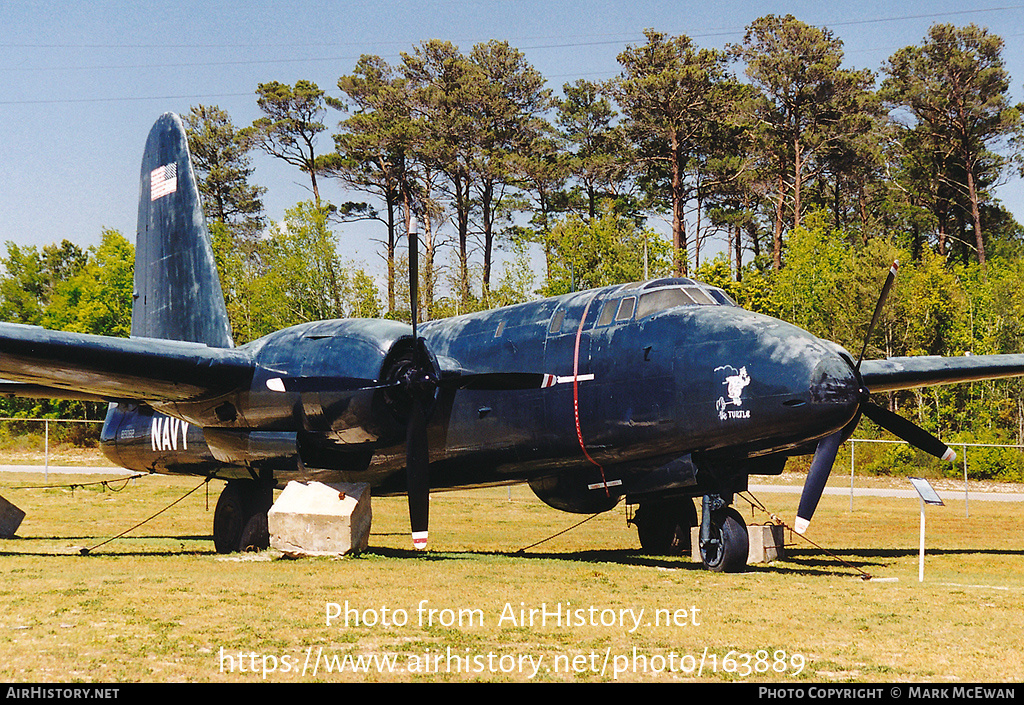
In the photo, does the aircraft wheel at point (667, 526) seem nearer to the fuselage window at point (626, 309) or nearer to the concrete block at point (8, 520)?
the fuselage window at point (626, 309)

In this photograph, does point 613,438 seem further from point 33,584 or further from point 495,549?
point 33,584

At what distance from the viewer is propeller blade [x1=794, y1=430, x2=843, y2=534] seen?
52.5 feet

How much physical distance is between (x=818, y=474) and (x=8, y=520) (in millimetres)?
18096

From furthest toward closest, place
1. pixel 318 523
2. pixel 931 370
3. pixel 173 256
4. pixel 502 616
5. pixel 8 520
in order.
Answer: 1. pixel 8 520
2. pixel 173 256
3. pixel 931 370
4. pixel 318 523
5. pixel 502 616

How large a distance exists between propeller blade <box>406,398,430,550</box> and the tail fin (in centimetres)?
671

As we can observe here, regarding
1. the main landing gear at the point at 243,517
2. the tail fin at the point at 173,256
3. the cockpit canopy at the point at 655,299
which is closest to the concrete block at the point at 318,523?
the main landing gear at the point at 243,517

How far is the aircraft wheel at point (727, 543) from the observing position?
16.4 metres

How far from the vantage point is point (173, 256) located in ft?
73.0

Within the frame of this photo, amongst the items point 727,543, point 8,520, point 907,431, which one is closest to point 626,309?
point 727,543

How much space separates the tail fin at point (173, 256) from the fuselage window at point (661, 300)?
9722mm

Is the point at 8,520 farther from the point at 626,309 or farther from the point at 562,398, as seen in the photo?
the point at 626,309

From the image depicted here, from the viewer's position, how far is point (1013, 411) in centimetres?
5328
